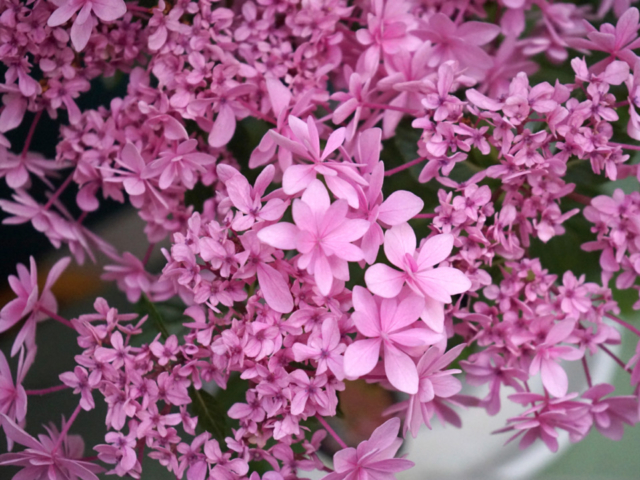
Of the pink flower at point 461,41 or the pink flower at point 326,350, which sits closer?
the pink flower at point 326,350

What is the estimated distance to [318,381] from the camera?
36 centimetres

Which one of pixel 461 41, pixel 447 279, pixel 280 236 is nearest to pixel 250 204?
pixel 280 236

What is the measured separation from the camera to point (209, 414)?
445 millimetres

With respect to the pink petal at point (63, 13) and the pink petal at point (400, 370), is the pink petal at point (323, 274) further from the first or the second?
the pink petal at point (63, 13)

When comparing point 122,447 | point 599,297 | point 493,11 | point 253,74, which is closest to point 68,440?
point 122,447

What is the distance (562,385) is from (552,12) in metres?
0.37

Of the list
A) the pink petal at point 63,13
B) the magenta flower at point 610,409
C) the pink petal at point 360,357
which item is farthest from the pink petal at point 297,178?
the magenta flower at point 610,409

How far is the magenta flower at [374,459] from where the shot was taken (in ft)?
1.21

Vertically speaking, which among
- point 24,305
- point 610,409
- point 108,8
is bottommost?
point 610,409

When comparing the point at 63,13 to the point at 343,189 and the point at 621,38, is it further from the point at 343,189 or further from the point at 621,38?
the point at 621,38

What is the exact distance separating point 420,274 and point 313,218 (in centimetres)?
8

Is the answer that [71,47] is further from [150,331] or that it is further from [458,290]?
[458,290]

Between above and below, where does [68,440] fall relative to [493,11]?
below

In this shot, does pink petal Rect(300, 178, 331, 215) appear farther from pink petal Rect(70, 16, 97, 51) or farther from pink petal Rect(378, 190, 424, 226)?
pink petal Rect(70, 16, 97, 51)
